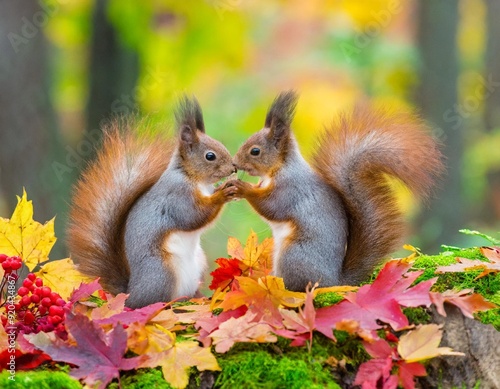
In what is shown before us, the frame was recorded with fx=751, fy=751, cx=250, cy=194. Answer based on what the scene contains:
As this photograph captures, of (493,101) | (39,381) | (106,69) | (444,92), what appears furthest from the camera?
(493,101)

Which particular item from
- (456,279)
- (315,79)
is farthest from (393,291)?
(315,79)

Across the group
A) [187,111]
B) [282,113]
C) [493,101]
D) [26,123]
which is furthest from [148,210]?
[493,101]

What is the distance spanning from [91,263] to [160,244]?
0.21 meters

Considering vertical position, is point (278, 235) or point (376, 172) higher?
point (376, 172)

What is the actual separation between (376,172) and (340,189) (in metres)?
0.11

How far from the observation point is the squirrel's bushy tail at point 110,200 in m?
2.13

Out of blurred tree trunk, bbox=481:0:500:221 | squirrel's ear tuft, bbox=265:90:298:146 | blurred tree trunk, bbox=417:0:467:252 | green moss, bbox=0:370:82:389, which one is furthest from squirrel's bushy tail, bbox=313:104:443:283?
blurred tree trunk, bbox=481:0:500:221

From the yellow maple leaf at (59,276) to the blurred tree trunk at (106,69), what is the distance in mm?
2684

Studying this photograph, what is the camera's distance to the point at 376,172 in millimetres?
2096

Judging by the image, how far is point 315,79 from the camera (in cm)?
656

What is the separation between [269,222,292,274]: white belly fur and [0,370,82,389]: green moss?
83cm

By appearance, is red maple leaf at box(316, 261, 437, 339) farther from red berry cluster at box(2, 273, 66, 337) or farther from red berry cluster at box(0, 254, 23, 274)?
red berry cluster at box(0, 254, 23, 274)

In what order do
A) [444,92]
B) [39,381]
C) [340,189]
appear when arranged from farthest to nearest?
[444,92], [340,189], [39,381]

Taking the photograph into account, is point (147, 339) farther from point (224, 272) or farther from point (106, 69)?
point (106, 69)
